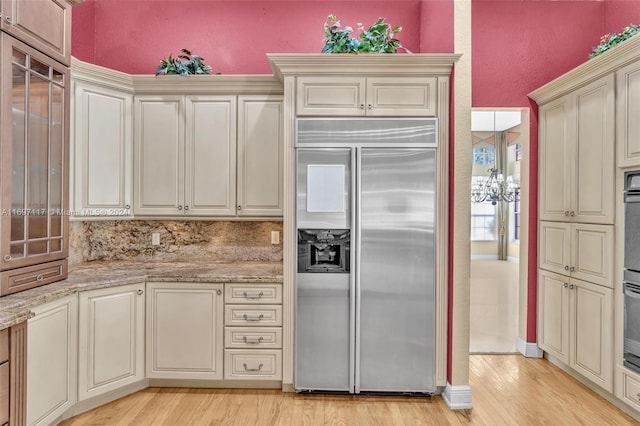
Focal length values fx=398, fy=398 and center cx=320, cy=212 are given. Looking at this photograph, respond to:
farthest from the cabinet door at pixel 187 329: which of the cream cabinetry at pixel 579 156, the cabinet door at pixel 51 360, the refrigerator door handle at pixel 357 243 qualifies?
the cream cabinetry at pixel 579 156

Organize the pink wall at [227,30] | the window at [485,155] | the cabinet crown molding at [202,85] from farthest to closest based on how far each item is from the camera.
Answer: the window at [485,155] → the pink wall at [227,30] → the cabinet crown molding at [202,85]

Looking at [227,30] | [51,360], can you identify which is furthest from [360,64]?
[51,360]

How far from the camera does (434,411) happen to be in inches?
109

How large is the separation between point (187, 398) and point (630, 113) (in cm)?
371

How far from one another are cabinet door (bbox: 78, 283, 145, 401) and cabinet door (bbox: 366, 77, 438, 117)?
2.23 metres

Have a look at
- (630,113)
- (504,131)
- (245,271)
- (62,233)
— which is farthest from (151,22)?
(504,131)

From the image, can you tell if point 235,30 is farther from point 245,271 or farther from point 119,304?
point 119,304

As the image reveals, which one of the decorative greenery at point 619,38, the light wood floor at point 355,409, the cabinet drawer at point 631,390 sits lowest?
the light wood floor at point 355,409

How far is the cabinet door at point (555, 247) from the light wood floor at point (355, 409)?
0.97 meters

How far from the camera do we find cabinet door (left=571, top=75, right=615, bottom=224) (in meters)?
2.88

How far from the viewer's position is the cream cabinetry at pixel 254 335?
3.03 m

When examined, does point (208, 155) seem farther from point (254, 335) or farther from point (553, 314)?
point (553, 314)

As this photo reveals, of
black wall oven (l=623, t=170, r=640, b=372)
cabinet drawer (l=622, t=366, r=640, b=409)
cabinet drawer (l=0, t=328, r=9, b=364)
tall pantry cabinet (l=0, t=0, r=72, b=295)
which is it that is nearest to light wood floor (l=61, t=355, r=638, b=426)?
cabinet drawer (l=622, t=366, r=640, b=409)

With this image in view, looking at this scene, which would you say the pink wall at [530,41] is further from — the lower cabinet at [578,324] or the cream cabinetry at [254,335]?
the cream cabinetry at [254,335]
